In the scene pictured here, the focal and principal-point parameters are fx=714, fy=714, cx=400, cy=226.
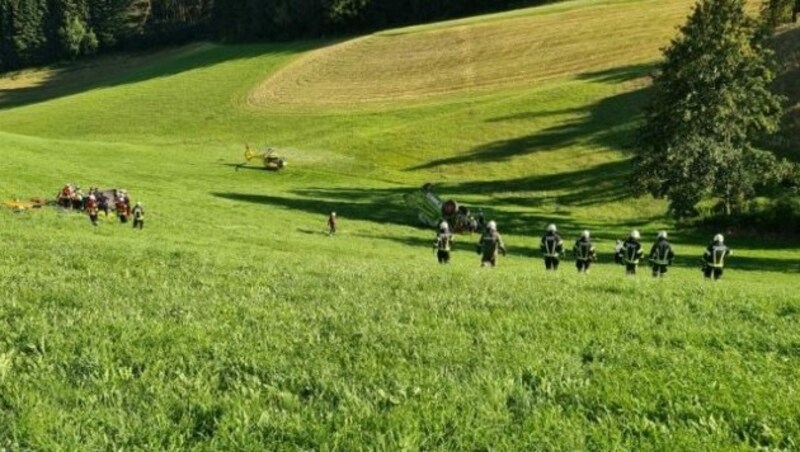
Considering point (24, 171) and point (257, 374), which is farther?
point (24, 171)

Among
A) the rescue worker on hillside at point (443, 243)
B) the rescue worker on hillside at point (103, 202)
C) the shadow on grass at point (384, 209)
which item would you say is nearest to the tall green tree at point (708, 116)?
the shadow on grass at point (384, 209)

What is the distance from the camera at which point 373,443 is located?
214 inches

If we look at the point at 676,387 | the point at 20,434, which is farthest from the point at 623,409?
the point at 20,434

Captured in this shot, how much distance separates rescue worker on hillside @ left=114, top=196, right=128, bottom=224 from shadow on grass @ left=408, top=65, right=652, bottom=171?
3281 cm

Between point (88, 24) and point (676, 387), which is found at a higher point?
point (88, 24)

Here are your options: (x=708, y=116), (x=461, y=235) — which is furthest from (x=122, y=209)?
(x=708, y=116)

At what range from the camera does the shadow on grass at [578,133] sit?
6269 cm

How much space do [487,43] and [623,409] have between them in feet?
309

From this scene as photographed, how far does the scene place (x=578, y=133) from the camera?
6444 centimetres

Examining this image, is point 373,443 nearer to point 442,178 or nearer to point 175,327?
point 175,327

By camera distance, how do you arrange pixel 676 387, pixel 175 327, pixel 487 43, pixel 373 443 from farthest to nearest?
1. pixel 487 43
2. pixel 175 327
3. pixel 676 387
4. pixel 373 443

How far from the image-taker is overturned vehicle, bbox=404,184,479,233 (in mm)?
41125

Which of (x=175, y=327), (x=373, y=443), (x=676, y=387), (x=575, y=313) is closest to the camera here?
(x=373, y=443)

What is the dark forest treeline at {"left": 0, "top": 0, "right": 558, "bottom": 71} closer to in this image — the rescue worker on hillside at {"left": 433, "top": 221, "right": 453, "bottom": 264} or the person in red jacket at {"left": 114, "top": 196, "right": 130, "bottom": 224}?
the person in red jacket at {"left": 114, "top": 196, "right": 130, "bottom": 224}
